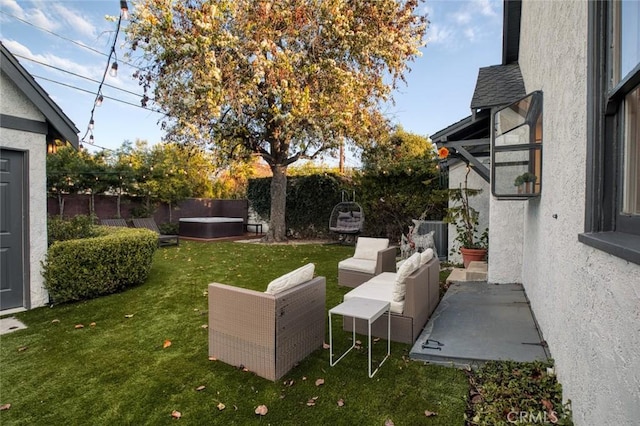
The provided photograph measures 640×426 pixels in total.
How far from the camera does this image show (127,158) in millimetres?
13836

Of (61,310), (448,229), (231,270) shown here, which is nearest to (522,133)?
(448,229)

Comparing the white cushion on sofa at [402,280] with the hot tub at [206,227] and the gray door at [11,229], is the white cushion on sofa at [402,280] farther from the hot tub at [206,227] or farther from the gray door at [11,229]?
the hot tub at [206,227]

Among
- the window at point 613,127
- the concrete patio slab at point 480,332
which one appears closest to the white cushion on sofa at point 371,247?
the concrete patio slab at point 480,332

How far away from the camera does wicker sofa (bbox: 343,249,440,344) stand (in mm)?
3680

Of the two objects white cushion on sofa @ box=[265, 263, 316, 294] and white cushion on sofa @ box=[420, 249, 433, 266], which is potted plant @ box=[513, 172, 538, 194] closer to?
white cushion on sofa @ box=[420, 249, 433, 266]

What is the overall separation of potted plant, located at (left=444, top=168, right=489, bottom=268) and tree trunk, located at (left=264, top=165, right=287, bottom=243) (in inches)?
246

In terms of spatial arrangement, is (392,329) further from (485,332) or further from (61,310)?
(61,310)

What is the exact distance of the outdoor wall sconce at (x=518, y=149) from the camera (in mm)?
3896

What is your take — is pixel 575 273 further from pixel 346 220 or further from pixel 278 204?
pixel 278 204

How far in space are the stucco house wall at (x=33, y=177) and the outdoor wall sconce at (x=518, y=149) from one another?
6628mm

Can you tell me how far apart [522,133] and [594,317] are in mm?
3128

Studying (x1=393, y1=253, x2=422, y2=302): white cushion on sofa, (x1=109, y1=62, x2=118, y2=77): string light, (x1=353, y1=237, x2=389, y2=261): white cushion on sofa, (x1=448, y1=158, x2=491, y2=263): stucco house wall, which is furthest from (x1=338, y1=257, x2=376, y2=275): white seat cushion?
(x1=109, y1=62, x2=118, y2=77): string light

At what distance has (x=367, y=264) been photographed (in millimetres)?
6105
